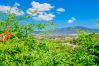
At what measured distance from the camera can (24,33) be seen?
914 centimetres

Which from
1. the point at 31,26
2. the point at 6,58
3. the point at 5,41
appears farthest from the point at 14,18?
the point at 6,58

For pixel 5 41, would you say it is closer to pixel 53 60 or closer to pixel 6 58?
pixel 6 58

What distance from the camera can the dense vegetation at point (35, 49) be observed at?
702 cm

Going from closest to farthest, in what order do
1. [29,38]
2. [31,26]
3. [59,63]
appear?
[59,63] < [29,38] < [31,26]

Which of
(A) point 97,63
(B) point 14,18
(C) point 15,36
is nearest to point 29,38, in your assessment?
(C) point 15,36

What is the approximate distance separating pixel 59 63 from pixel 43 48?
4.86ft

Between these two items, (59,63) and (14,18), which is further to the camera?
(14,18)

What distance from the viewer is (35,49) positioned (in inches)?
320

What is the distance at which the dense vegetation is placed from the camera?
7020mm

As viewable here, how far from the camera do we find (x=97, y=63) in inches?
295

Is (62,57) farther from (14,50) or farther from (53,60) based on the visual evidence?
(14,50)

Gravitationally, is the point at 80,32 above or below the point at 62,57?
above

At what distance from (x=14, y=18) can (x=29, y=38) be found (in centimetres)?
109

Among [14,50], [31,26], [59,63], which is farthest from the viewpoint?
[31,26]
